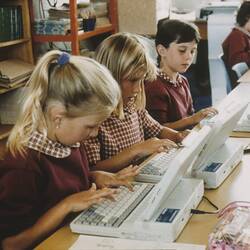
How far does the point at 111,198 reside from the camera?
4.50 feet

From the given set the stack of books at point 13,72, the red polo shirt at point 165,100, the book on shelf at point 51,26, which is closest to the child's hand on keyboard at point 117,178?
the red polo shirt at point 165,100

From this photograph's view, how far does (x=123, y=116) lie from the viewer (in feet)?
6.27

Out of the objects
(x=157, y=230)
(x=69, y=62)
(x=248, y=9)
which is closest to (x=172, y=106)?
(x=69, y=62)

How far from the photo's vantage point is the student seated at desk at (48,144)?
1295 mm

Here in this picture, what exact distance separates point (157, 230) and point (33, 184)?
1.17 feet

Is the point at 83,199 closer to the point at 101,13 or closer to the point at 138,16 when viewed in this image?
the point at 101,13

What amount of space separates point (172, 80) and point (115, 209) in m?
1.24

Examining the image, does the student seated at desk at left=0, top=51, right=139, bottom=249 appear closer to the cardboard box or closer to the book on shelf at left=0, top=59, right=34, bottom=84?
the book on shelf at left=0, top=59, right=34, bottom=84

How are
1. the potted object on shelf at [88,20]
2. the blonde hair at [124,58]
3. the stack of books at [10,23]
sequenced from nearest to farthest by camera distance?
the blonde hair at [124,58]
the stack of books at [10,23]
the potted object on shelf at [88,20]

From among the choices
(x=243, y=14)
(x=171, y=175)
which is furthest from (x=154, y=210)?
(x=243, y=14)

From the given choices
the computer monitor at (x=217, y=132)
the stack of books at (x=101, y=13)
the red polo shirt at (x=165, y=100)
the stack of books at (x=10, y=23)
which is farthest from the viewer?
the stack of books at (x=101, y=13)

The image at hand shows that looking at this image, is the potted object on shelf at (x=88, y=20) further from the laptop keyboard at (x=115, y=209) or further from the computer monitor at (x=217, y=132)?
the laptop keyboard at (x=115, y=209)

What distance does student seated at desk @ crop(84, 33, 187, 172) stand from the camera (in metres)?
1.79

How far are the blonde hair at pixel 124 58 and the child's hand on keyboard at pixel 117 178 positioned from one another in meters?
0.35
